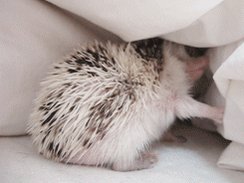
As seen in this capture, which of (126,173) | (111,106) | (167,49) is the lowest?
(126,173)

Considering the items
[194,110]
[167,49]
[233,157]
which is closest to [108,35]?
[167,49]

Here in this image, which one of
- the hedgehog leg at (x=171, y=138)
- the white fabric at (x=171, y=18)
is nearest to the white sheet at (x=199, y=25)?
the white fabric at (x=171, y=18)

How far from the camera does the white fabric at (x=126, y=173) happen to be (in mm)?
879

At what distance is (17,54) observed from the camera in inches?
40.6

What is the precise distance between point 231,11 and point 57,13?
1.23 ft

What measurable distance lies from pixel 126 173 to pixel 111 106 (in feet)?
0.43

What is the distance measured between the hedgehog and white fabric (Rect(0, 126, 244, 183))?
0.07 feet

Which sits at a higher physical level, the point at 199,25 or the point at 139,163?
the point at 199,25

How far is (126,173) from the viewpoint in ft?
3.00

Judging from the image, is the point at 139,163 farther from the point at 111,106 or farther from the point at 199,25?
the point at 199,25

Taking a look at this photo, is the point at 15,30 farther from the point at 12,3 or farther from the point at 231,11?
the point at 231,11

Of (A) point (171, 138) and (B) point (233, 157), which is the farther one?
(A) point (171, 138)

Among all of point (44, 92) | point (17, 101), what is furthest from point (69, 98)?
point (17, 101)

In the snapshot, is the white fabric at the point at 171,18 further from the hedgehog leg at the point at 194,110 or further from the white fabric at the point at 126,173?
the white fabric at the point at 126,173
